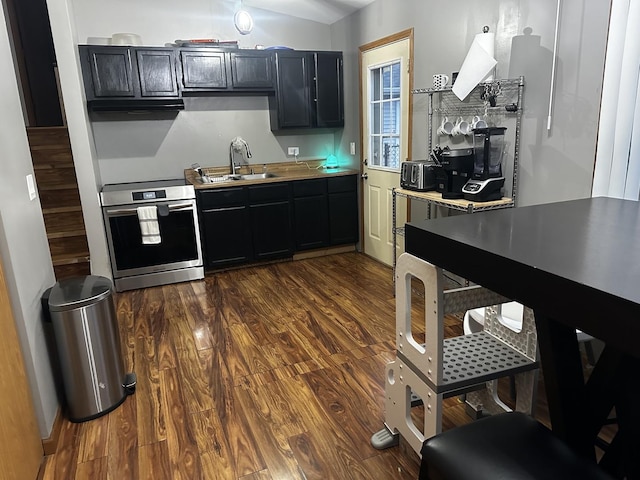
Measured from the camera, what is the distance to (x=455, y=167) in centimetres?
290

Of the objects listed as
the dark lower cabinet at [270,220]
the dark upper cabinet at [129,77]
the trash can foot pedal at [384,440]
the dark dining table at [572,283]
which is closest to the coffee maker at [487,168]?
the dark dining table at [572,283]

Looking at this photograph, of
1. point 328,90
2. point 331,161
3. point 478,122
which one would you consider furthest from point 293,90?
point 478,122

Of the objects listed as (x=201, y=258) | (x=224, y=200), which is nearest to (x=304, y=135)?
(x=224, y=200)

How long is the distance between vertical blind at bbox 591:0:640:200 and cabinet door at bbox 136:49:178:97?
3.49 meters

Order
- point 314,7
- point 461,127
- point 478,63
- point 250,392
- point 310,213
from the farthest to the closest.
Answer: point 310,213 → point 314,7 → point 461,127 → point 478,63 → point 250,392

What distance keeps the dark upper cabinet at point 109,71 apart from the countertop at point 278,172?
1015mm

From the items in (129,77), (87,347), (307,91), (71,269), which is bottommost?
(71,269)

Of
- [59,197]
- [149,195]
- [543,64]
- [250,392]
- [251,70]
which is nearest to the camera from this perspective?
[250,392]

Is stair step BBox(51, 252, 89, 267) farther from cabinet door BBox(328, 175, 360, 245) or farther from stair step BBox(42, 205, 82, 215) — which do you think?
cabinet door BBox(328, 175, 360, 245)

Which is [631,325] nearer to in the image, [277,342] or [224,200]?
[277,342]

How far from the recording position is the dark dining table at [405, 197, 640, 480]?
803mm

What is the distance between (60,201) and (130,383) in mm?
2498

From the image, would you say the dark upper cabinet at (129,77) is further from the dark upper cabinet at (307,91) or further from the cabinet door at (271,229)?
the cabinet door at (271,229)

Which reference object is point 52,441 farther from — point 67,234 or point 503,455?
point 67,234
